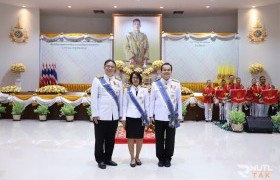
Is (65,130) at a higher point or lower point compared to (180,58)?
lower

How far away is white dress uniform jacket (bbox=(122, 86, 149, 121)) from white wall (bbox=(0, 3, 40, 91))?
9355 mm

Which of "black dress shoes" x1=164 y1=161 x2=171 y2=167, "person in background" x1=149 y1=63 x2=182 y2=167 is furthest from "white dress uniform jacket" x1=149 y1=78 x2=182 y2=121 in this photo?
"black dress shoes" x1=164 y1=161 x2=171 y2=167

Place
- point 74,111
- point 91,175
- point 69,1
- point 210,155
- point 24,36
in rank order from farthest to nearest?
point 24,36 → point 69,1 → point 74,111 → point 210,155 → point 91,175

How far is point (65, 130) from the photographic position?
8.70 m

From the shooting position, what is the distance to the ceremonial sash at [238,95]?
909cm

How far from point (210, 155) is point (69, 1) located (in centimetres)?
829

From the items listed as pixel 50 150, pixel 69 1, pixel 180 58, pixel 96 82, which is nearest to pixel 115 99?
pixel 96 82

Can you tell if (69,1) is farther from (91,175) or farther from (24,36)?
(91,175)

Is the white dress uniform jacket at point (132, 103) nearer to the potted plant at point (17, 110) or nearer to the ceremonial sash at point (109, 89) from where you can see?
the ceremonial sash at point (109, 89)

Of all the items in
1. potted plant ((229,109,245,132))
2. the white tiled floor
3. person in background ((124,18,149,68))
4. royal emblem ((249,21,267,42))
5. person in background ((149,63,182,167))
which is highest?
royal emblem ((249,21,267,42))

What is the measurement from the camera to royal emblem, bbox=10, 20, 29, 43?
1333 centimetres

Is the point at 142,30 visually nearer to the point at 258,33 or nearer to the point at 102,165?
the point at 258,33

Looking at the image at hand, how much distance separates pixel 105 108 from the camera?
5047 millimetres

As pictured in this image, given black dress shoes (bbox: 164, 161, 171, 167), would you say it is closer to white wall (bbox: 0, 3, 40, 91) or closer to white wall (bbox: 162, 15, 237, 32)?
white wall (bbox: 0, 3, 40, 91)
